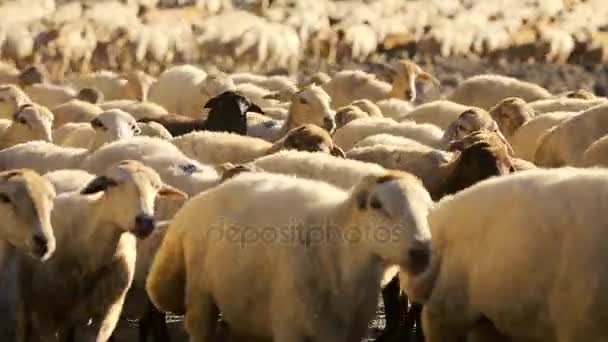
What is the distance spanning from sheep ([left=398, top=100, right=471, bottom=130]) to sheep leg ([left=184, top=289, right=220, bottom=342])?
25.5ft

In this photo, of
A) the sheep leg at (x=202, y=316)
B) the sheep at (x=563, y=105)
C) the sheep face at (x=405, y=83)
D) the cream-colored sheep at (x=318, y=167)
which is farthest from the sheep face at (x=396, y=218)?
the sheep face at (x=405, y=83)

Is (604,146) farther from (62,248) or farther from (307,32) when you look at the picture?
(307,32)

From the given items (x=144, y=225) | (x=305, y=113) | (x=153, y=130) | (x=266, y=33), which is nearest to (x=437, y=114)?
(x=305, y=113)

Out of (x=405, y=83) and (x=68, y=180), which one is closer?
(x=68, y=180)

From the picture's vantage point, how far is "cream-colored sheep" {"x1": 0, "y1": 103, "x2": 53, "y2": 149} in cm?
1366

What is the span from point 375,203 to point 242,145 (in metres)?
5.17

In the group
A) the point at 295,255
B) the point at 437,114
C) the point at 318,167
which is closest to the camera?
the point at 295,255

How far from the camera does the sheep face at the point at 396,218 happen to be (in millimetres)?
6582

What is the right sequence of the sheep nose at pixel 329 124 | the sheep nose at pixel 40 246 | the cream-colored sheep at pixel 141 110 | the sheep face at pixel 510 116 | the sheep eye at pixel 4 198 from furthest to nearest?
1. the cream-colored sheep at pixel 141 110
2. the sheep face at pixel 510 116
3. the sheep nose at pixel 329 124
4. the sheep eye at pixel 4 198
5. the sheep nose at pixel 40 246

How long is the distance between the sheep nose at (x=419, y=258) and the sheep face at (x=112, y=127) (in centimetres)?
659

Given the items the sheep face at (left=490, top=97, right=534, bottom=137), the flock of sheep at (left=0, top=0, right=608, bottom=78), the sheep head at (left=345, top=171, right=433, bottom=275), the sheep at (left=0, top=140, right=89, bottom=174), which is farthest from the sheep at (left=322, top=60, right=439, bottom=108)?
the flock of sheep at (left=0, top=0, right=608, bottom=78)

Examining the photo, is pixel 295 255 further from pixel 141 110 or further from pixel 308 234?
pixel 141 110

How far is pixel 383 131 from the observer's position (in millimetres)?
13430

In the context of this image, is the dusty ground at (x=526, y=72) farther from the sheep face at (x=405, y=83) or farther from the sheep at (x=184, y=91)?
the sheep at (x=184, y=91)
